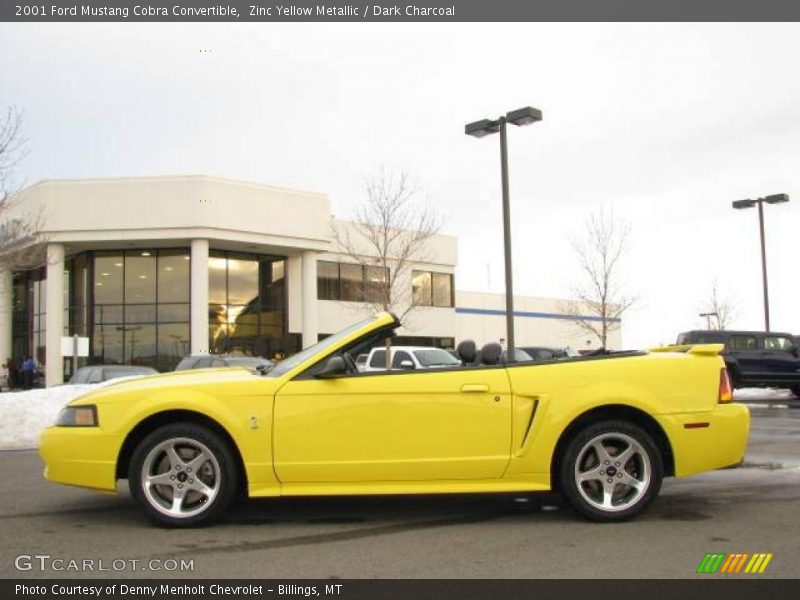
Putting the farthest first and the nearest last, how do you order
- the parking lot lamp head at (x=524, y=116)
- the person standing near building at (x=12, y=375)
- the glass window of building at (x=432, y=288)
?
1. the glass window of building at (x=432, y=288)
2. the person standing near building at (x=12, y=375)
3. the parking lot lamp head at (x=524, y=116)

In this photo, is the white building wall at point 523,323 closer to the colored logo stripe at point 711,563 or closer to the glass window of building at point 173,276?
the glass window of building at point 173,276

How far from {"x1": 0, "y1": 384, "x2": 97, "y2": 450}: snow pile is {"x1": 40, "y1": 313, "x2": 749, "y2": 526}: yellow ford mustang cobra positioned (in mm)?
7769

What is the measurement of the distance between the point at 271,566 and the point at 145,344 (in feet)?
101

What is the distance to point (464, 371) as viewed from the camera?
5809mm

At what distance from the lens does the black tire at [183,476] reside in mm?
5590

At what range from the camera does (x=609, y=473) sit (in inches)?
227

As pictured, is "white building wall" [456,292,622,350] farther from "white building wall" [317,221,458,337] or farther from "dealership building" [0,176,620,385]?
"dealership building" [0,176,620,385]

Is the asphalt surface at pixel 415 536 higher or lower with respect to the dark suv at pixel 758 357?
lower

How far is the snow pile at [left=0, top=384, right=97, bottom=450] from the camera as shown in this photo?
13023mm

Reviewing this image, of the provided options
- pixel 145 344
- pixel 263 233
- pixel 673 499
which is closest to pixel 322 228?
pixel 263 233

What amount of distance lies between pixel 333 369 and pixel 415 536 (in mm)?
1264

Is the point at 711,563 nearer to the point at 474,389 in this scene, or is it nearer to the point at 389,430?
the point at 474,389

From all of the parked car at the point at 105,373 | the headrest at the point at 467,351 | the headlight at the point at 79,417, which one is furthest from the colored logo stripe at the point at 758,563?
the parked car at the point at 105,373

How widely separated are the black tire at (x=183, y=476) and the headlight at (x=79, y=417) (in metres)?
0.40
